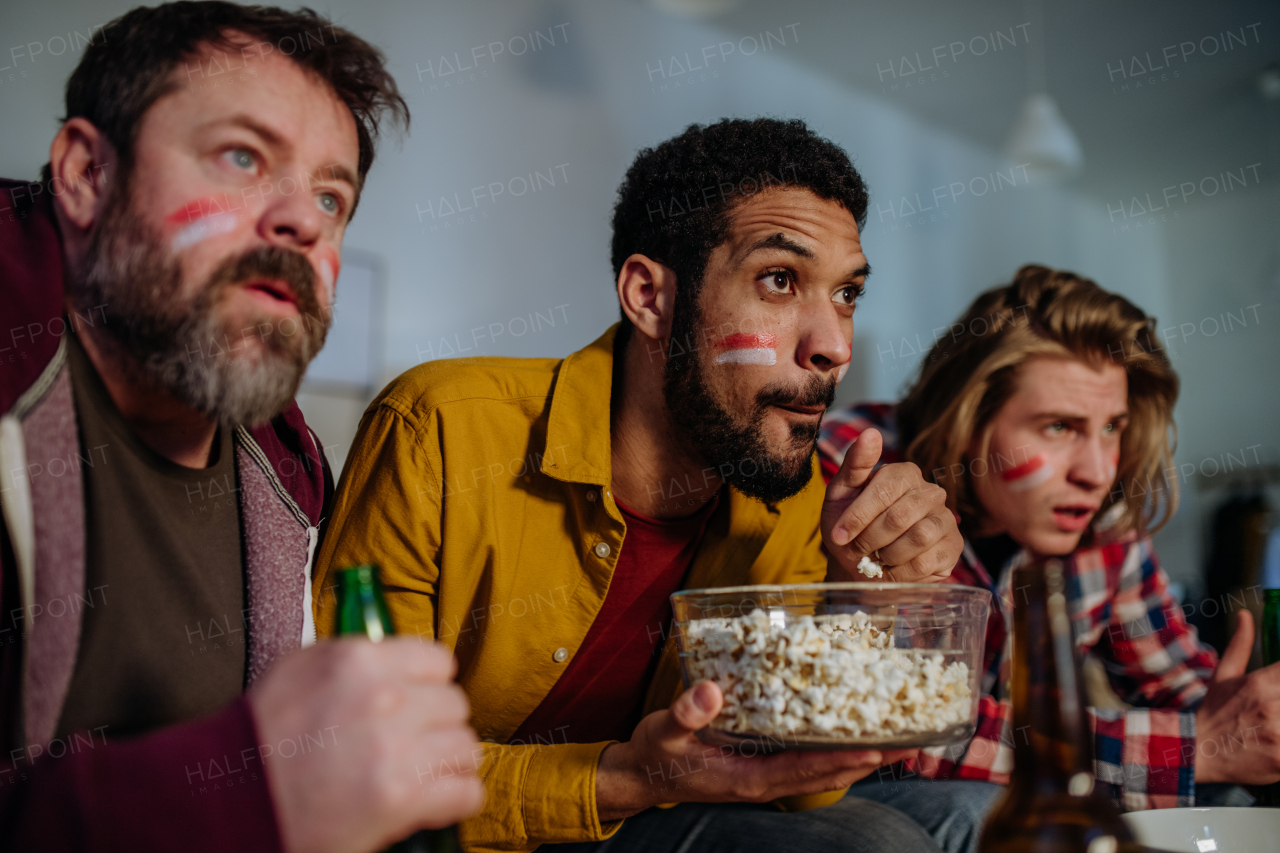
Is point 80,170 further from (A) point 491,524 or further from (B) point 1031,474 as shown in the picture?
(B) point 1031,474

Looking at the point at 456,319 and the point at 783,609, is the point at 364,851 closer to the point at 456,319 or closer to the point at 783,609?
the point at 783,609

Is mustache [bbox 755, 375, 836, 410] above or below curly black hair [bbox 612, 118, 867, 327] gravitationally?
below

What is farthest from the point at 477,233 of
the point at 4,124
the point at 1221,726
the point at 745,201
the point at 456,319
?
the point at 1221,726

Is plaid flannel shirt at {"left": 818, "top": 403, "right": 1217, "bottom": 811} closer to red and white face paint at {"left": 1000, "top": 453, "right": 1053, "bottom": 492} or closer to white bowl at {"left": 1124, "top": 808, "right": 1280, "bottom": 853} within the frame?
red and white face paint at {"left": 1000, "top": 453, "right": 1053, "bottom": 492}

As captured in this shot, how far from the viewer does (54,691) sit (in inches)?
26.6

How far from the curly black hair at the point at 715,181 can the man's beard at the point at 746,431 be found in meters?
0.12

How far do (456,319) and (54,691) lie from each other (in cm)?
226

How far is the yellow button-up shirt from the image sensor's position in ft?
3.64

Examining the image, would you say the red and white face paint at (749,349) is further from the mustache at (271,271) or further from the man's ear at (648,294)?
the mustache at (271,271)

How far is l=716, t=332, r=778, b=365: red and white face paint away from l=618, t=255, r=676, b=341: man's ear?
13cm

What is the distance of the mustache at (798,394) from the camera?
46.8 inches

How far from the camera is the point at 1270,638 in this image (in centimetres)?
106

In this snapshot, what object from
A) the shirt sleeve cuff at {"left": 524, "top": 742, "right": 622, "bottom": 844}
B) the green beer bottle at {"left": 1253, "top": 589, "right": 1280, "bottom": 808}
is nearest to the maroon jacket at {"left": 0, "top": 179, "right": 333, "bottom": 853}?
the shirt sleeve cuff at {"left": 524, "top": 742, "right": 622, "bottom": 844}

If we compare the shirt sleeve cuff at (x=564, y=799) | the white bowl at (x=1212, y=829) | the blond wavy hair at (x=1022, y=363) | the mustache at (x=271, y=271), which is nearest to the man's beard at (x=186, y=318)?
the mustache at (x=271, y=271)
